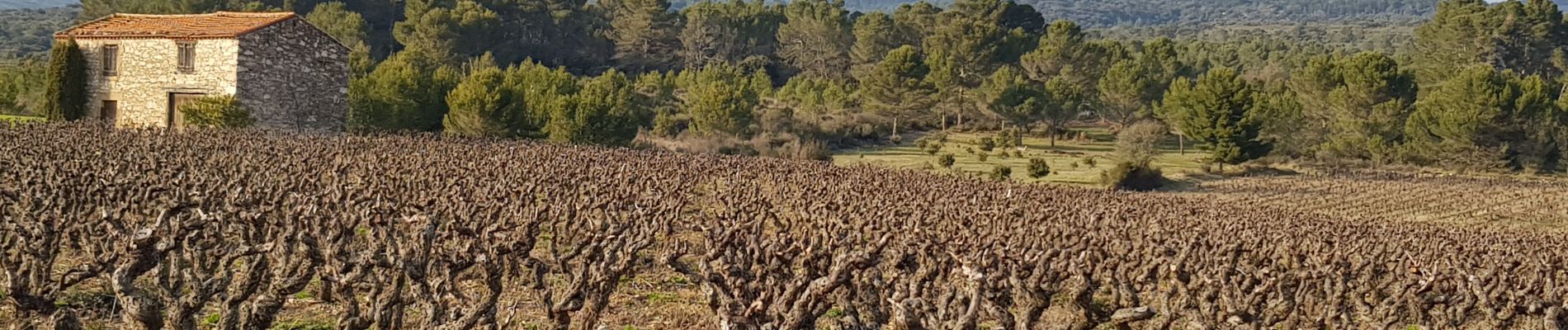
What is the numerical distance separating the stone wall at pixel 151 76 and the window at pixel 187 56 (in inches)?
3.2

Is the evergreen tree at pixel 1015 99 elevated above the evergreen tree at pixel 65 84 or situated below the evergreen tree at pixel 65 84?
above

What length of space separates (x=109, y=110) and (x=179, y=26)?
96.0 inches

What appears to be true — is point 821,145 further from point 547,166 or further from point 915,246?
point 915,246

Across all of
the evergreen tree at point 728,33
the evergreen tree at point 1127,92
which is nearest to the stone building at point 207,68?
the evergreen tree at point 1127,92

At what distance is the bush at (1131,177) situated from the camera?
118ft

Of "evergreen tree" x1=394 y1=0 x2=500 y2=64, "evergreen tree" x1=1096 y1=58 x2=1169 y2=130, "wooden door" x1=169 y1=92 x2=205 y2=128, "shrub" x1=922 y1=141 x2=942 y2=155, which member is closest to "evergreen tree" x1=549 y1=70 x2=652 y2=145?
"wooden door" x1=169 y1=92 x2=205 y2=128

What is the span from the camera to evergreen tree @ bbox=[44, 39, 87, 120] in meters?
27.6

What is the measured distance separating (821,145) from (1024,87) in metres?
14.6

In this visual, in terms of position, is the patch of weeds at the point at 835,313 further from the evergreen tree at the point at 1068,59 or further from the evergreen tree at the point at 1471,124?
the evergreen tree at the point at 1068,59

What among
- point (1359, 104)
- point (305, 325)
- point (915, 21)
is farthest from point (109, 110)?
point (915, 21)

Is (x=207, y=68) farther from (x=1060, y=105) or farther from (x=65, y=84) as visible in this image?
(x=1060, y=105)

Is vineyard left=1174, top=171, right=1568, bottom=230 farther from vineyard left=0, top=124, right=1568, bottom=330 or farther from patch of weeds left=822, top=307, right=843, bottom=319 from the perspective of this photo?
patch of weeds left=822, top=307, right=843, bottom=319

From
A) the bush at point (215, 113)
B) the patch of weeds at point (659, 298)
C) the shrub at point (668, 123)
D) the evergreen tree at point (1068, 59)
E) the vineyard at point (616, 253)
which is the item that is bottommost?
the patch of weeds at point (659, 298)

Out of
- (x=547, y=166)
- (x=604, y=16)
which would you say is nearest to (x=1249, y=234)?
(x=547, y=166)
